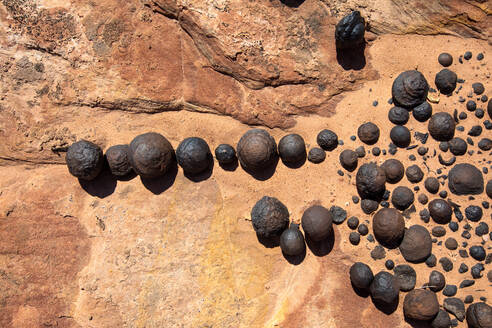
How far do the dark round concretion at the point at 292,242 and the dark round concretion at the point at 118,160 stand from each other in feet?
10.3

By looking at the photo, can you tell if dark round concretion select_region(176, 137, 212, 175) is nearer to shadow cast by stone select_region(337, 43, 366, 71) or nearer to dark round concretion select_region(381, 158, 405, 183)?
shadow cast by stone select_region(337, 43, 366, 71)

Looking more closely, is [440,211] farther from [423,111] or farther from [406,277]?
[423,111]

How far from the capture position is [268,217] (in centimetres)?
669

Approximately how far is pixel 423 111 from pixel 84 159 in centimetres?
627

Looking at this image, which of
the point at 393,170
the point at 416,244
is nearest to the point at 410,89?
the point at 393,170

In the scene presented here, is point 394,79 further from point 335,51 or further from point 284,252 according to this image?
point 284,252

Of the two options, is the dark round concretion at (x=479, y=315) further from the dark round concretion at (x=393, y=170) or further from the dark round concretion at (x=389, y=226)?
the dark round concretion at (x=393, y=170)

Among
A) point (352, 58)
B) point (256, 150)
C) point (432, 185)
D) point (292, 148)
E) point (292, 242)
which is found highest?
point (352, 58)

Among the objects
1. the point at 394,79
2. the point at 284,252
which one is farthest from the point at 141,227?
the point at 394,79

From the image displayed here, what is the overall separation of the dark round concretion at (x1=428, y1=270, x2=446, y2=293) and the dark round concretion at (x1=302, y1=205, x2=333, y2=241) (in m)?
1.96

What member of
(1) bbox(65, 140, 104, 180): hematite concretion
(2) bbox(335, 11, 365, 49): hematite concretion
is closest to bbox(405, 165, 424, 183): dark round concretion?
(2) bbox(335, 11, 365, 49): hematite concretion

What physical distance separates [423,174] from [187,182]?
441 cm

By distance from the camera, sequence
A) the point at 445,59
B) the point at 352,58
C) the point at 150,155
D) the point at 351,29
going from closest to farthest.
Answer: the point at 150,155, the point at 351,29, the point at 445,59, the point at 352,58

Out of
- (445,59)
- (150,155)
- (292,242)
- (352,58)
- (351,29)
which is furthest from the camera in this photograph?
(352,58)
